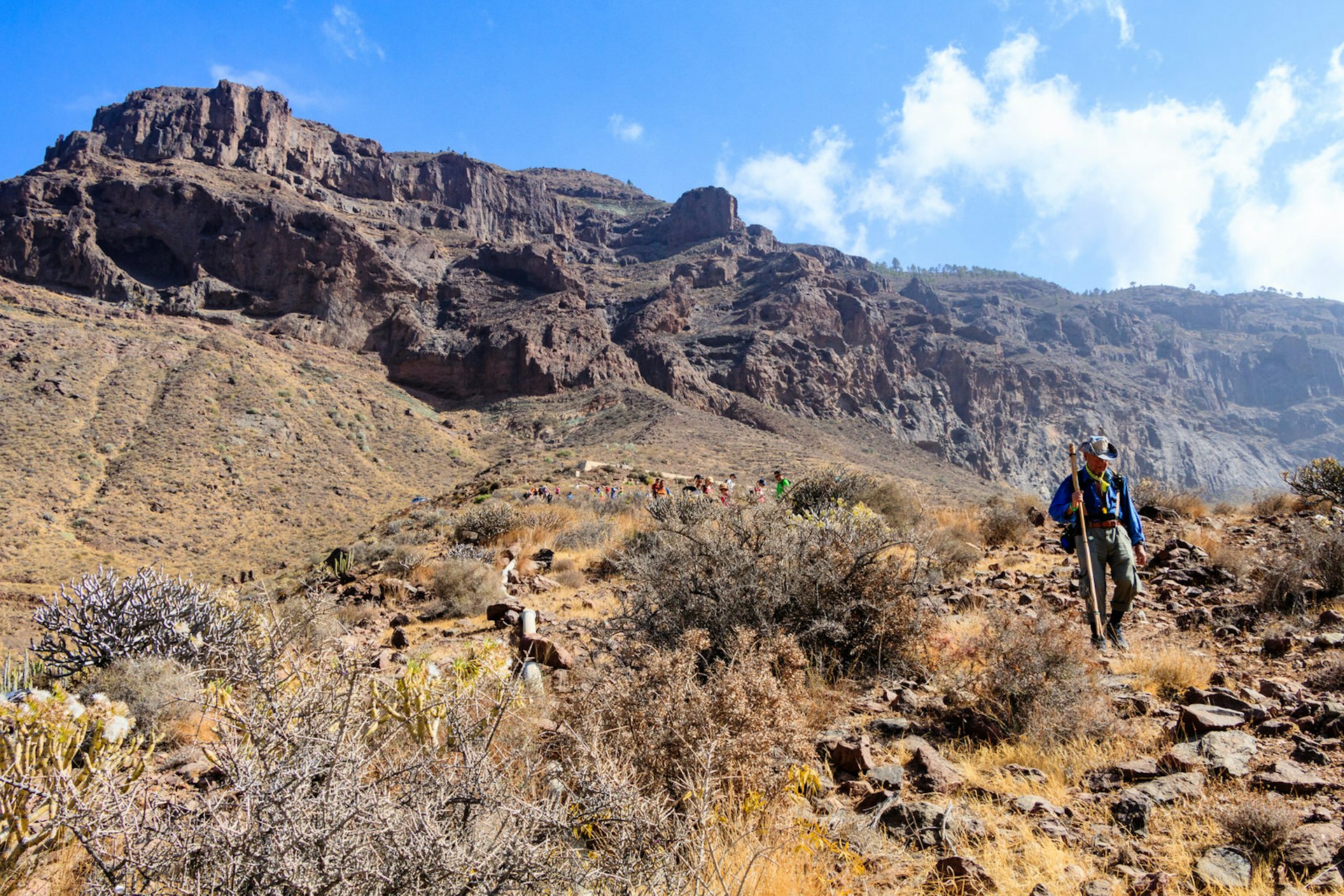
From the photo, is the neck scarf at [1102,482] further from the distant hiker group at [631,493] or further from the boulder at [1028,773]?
the distant hiker group at [631,493]

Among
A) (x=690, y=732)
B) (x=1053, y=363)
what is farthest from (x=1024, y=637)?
(x=1053, y=363)

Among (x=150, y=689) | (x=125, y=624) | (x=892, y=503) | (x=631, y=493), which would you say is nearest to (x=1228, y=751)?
(x=150, y=689)

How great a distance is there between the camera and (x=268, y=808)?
5.51 feet

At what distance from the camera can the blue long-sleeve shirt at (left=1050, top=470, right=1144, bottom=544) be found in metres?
5.35

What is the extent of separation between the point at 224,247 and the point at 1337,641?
79964mm

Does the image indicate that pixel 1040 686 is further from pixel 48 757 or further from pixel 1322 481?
pixel 1322 481

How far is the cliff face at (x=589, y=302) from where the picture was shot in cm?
6375

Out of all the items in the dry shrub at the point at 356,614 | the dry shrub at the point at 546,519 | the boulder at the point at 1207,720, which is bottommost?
the dry shrub at the point at 356,614

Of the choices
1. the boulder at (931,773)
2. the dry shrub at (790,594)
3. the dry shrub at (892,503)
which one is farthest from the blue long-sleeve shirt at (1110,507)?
the dry shrub at (892,503)

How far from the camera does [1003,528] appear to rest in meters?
9.25

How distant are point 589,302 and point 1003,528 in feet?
249

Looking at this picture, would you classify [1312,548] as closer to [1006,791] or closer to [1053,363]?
[1006,791]

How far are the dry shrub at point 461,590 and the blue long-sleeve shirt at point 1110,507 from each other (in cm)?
553

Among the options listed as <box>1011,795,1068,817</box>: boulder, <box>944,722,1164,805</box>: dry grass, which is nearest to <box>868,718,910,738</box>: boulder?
<box>944,722,1164,805</box>: dry grass
